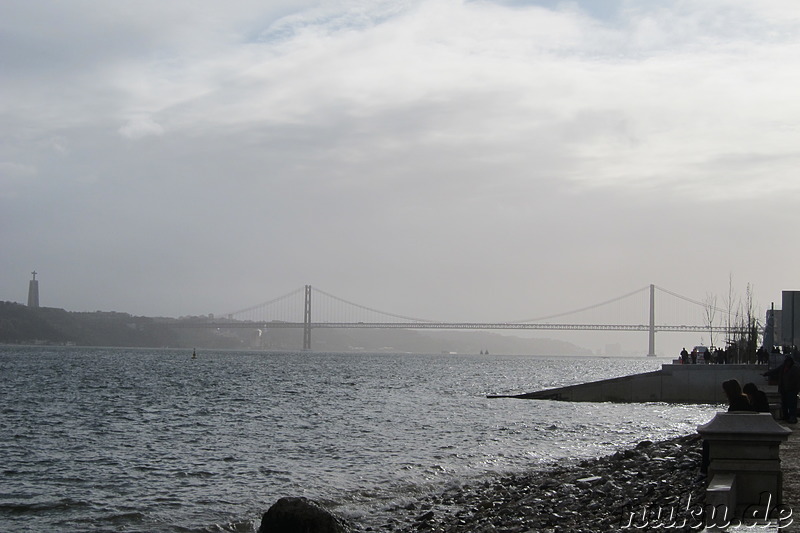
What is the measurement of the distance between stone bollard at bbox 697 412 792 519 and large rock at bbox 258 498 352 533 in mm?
4370

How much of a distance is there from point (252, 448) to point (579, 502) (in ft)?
35.2

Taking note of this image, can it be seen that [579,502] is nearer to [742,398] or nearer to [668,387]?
[742,398]

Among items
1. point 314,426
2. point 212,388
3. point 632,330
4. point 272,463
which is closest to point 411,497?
point 272,463

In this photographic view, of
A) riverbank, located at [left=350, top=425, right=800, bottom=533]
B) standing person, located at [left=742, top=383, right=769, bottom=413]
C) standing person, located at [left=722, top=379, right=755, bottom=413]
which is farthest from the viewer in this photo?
standing person, located at [left=742, top=383, right=769, bottom=413]

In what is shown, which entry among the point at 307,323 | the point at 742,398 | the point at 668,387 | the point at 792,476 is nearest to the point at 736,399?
the point at 742,398

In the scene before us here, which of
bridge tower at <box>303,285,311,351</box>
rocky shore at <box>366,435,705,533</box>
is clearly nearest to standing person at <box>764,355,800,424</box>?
rocky shore at <box>366,435,705,533</box>

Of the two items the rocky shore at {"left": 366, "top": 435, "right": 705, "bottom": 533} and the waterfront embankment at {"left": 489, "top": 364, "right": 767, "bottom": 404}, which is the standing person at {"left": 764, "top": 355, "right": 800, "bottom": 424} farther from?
the waterfront embankment at {"left": 489, "top": 364, "right": 767, "bottom": 404}

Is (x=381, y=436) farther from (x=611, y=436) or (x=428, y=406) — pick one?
(x=428, y=406)

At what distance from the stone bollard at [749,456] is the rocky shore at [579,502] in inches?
18.5

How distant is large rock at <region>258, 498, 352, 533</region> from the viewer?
10.7m

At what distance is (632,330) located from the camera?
13000 cm

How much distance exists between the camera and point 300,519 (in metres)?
10.7

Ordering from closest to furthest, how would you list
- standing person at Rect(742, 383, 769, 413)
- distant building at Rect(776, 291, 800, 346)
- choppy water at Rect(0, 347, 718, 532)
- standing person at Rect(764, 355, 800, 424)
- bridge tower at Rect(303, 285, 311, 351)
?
standing person at Rect(742, 383, 769, 413) < choppy water at Rect(0, 347, 718, 532) < standing person at Rect(764, 355, 800, 424) < distant building at Rect(776, 291, 800, 346) < bridge tower at Rect(303, 285, 311, 351)

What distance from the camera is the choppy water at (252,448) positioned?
46.8 feet
